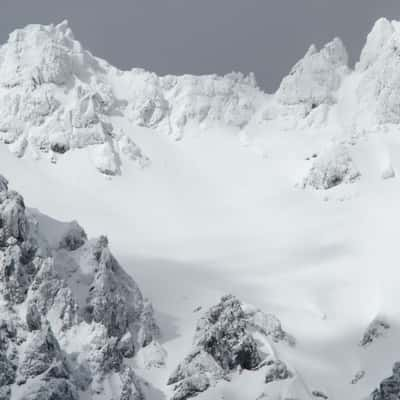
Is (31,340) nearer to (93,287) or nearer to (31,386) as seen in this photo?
(31,386)

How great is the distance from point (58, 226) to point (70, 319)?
17.7 m

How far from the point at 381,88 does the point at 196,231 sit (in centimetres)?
6817

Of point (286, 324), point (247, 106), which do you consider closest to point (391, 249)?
point (286, 324)

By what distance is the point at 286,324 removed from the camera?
102m

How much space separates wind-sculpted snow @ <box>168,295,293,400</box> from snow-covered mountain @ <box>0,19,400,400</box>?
200 millimetres

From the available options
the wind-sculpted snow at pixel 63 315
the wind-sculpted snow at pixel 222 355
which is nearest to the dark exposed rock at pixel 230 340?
the wind-sculpted snow at pixel 222 355

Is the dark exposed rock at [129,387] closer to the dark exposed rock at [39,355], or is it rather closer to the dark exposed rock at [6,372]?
the dark exposed rock at [39,355]

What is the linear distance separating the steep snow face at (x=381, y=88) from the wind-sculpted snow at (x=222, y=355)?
8972 centimetres

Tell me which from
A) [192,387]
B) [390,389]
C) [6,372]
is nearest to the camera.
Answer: [6,372]

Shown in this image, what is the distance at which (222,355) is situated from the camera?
3408 inches

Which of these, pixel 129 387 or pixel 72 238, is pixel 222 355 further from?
pixel 72 238

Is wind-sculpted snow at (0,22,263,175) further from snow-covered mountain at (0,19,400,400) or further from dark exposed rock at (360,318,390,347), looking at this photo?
dark exposed rock at (360,318,390,347)

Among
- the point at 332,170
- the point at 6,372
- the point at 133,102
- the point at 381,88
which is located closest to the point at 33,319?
the point at 6,372

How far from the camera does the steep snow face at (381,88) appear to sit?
569ft
